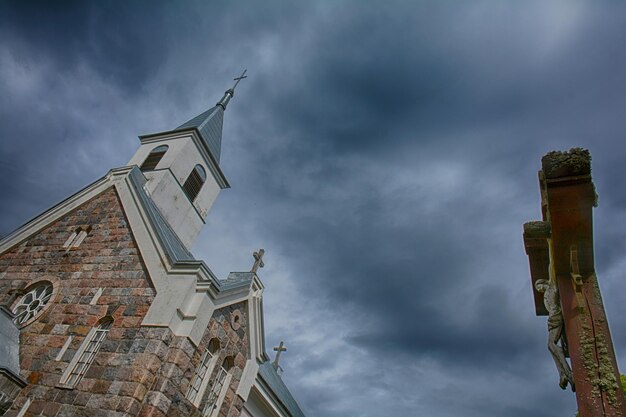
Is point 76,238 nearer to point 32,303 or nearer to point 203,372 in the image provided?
point 32,303

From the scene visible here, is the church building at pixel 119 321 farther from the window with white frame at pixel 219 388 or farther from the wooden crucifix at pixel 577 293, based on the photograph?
the wooden crucifix at pixel 577 293

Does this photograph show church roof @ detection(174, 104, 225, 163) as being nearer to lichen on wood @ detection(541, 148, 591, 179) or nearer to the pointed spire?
the pointed spire

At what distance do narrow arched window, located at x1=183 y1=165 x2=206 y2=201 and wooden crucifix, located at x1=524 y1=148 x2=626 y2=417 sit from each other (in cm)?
1549

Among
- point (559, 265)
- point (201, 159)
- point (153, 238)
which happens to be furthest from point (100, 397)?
point (201, 159)

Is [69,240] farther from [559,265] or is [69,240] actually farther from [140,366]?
[559,265]

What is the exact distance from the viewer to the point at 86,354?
801 centimetres

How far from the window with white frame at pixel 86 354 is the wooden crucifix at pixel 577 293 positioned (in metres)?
8.05

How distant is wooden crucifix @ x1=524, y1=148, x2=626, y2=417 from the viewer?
2.86 m

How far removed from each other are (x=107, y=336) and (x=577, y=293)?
812 centimetres

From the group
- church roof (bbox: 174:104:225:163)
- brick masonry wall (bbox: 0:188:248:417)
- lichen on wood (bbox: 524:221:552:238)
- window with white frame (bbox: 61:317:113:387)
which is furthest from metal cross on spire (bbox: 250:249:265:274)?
lichen on wood (bbox: 524:221:552:238)

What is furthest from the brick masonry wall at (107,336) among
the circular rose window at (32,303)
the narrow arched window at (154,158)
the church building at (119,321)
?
the narrow arched window at (154,158)

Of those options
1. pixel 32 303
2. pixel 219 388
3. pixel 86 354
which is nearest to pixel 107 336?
pixel 86 354

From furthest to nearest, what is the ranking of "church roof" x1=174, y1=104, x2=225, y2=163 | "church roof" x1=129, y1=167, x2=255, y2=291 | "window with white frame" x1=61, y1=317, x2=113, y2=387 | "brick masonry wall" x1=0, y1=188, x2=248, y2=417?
"church roof" x1=174, y1=104, x2=225, y2=163 → "church roof" x1=129, y1=167, x2=255, y2=291 → "window with white frame" x1=61, y1=317, x2=113, y2=387 → "brick masonry wall" x1=0, y1=188, x2=248, y2=417

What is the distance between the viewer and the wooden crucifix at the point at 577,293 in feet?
9.37
